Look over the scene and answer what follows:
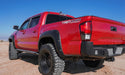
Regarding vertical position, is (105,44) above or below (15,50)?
above

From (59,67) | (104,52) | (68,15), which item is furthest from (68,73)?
(68,15)

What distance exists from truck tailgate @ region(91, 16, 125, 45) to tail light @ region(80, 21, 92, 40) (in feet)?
0.26

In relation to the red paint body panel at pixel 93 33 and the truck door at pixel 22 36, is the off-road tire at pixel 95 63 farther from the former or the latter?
the truck door at pixel 22 36

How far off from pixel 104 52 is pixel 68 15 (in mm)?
2674

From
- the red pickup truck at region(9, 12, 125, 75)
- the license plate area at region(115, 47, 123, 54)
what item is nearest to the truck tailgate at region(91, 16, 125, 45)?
the red pickup truck at region(9, 12, 125, 75)

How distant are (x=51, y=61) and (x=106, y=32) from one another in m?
1.43

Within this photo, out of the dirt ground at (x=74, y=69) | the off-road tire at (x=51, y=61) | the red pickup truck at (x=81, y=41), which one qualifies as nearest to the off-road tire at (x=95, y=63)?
the dirt ground at (x=74, y=69)

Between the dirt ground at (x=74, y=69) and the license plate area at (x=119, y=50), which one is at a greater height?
the license plate area at (x=119, y=50)

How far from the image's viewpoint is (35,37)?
368 centimetres

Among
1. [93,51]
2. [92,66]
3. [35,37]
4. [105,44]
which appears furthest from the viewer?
[92,66]

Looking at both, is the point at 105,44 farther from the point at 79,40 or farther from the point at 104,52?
the point at 79,40

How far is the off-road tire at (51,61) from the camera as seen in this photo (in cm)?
268

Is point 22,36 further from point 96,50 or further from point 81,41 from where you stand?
point 96,50

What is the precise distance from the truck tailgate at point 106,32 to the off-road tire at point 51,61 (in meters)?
1.01
